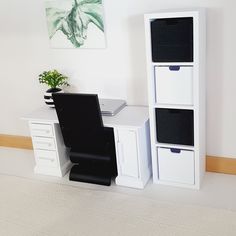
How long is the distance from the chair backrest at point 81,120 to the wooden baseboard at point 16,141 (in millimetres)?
1071

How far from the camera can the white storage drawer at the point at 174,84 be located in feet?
8.43

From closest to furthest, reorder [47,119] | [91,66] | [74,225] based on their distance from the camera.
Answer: [74,225], [47,119], [91,66]

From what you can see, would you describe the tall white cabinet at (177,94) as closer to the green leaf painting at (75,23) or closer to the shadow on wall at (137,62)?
the shadow on wall at (137,62)

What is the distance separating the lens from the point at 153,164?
290cm

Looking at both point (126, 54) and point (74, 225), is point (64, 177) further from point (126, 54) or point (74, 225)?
point (126, 54)

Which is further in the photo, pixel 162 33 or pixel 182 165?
pixel 182 165

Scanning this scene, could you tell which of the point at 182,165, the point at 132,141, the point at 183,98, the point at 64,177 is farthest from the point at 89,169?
the point at 183,98

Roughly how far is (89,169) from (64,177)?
273 mm

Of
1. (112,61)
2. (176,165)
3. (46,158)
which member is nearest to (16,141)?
(46,158)

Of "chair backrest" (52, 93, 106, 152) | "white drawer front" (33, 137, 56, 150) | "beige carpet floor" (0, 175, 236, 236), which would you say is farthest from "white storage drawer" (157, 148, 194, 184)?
"white drawer front" (33, 137, 56, 150)

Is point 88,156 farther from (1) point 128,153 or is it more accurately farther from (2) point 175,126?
(2) point 175,126

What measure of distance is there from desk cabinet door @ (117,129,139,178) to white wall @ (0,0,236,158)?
20.1 inches

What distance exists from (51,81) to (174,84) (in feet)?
4.04

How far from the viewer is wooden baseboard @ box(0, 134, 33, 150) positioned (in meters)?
3.85
